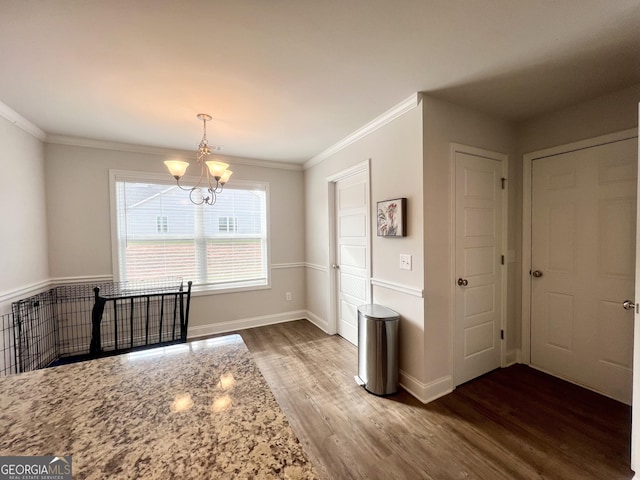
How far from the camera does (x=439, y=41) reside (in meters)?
1.57

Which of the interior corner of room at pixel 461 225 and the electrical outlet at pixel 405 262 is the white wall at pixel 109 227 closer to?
the interior corner of room at pixel 461 225

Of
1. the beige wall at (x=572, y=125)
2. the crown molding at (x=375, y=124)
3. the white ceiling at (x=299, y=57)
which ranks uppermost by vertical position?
the white ceiling at (x=299, y=57)

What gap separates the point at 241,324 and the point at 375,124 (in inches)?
125

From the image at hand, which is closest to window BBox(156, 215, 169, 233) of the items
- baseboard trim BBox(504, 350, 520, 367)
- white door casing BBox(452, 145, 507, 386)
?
white door casing BBox(452, 145, 507, 386)

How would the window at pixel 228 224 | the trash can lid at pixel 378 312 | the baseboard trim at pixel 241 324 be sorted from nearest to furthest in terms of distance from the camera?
1. the trash can lid at pixel 378 312
2. the baseboard trim at pixel 241 324
3. the window at pixel 228 224

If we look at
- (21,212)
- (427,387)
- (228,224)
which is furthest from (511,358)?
(21,212)

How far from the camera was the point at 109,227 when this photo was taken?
3.18 meters

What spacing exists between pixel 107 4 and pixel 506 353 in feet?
13.1

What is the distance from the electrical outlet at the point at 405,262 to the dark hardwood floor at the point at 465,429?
1.09m

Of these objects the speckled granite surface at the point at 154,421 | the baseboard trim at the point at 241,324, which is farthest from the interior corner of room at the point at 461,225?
the speckled granite surface at the point at 154,421

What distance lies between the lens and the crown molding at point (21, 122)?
228 centimetres

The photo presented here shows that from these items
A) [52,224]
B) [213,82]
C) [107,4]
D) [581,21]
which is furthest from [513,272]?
[52,224]

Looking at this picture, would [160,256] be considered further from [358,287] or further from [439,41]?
[439,41]

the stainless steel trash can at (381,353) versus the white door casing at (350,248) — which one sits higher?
the white door casing at (350,248)
